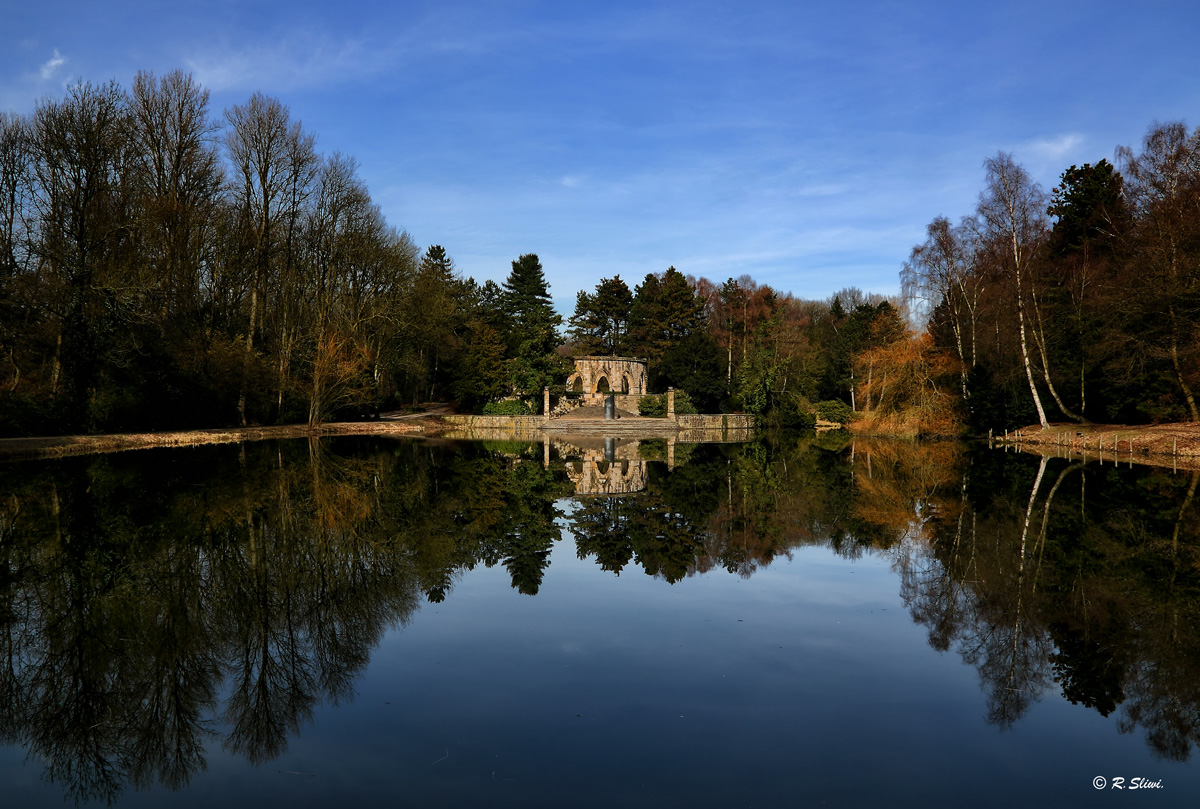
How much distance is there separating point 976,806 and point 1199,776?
1.39 meters

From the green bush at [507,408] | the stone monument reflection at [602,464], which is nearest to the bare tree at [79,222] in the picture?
the stone monument reflection at [602,464]

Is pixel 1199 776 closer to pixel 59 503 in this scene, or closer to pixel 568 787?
pixel 568 787

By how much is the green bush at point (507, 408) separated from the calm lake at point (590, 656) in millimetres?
26897

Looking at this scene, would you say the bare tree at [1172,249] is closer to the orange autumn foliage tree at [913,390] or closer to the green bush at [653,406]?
the orange autumn foliage tree at [913,390]

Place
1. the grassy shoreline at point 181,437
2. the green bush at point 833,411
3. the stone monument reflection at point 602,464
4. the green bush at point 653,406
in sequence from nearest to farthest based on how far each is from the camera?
the stone monument reflection at point 602,464 → the grassy shoreline at point 181,437 → the green bush at point 653,406 → the green bush at point 833,411

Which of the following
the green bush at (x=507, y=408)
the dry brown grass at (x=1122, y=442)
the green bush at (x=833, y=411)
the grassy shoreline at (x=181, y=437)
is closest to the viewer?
the grassy shoreline at (x=181, y=437)

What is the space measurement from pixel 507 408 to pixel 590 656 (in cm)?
3377

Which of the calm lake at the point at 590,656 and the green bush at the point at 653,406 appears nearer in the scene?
the calm lake at the point at 590,656

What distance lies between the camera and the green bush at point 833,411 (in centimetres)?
4194

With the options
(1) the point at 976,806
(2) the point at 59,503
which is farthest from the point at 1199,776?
(2) the point at 59,503

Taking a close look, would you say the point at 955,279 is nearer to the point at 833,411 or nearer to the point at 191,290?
the point at 833,411

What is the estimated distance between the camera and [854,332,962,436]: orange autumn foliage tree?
32.2 metres

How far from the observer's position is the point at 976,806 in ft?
11.8

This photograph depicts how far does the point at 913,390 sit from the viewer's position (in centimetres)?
3284
